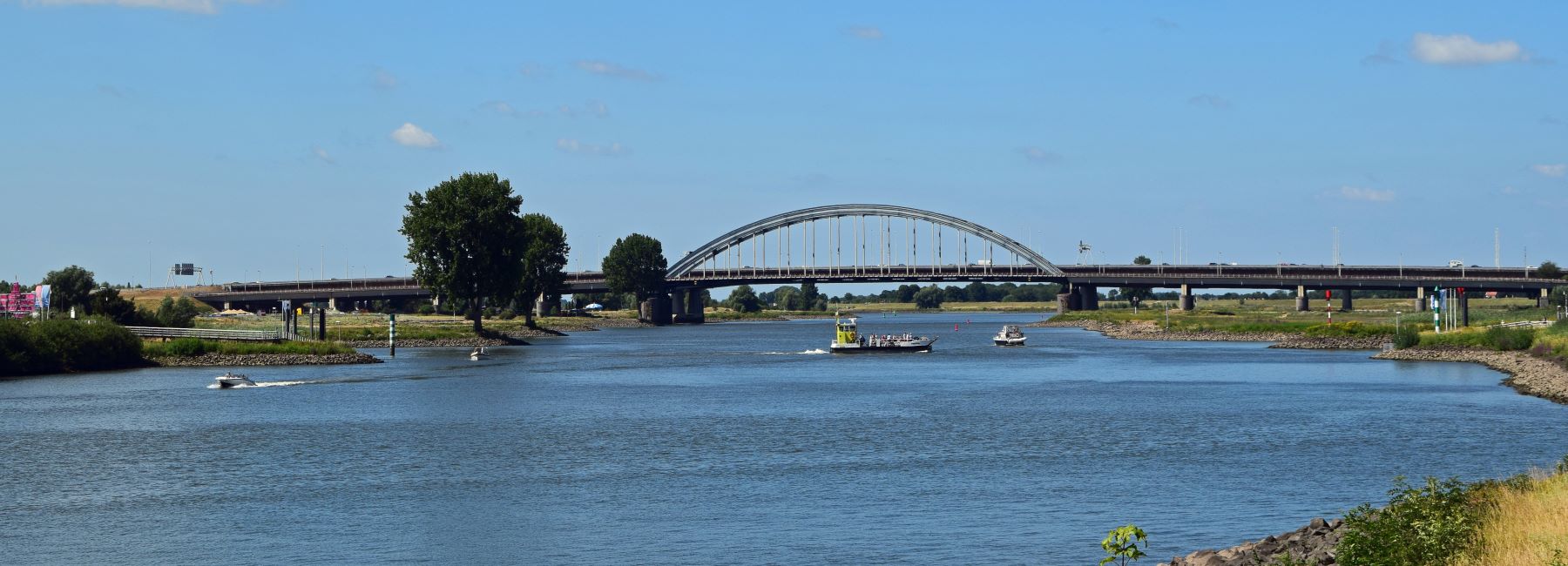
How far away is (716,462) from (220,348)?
210ft

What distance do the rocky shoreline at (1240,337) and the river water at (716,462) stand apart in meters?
30.5

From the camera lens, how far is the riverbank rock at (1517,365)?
6275 cm

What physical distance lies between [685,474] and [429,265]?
326 ft

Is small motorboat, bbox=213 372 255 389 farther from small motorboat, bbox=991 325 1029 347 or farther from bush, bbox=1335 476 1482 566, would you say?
small motorboat, bbox=991 325 1029 347

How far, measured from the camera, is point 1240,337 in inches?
5359

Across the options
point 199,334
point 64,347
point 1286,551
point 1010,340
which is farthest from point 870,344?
point 1286,551

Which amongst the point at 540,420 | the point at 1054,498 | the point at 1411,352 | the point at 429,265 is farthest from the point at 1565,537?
the point at 429,265

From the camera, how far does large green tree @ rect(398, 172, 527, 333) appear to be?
133125mm

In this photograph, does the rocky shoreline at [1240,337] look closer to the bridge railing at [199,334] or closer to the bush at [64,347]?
the bridge railing at [199,334]

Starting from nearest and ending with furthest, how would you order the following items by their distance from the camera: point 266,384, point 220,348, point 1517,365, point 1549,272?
point 1517,365, point 266,384, point 220,348, point 1549,272

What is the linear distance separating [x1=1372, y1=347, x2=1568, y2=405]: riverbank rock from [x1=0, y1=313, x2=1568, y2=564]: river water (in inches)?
53.2

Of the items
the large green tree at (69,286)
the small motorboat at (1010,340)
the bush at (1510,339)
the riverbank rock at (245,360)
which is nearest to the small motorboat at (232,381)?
the riverbank rock at (245,360)

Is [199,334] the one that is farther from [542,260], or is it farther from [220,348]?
[542,260]

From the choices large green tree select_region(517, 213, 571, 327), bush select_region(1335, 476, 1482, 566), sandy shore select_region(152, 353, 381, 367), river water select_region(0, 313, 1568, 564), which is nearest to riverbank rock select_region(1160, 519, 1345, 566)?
bush select_region(1335, 476, 1482, 566)
